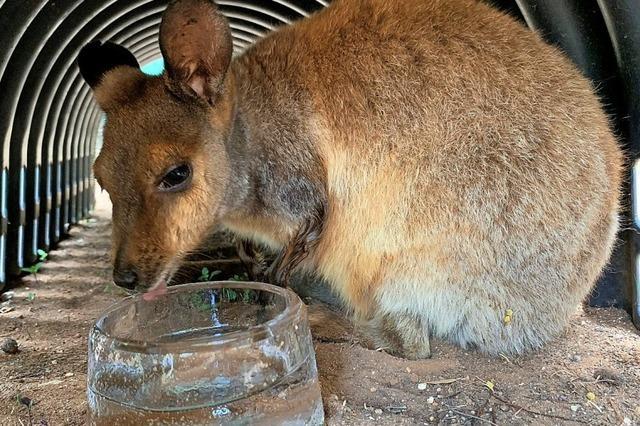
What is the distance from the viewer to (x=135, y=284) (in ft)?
9.27

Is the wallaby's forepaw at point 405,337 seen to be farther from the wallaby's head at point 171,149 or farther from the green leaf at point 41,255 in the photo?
the green leaf at point 41,255

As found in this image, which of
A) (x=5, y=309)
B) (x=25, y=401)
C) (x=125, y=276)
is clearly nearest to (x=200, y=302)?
(x=125, y=276)

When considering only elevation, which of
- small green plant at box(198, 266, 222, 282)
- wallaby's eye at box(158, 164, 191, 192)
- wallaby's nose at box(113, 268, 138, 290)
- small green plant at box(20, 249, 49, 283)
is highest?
wallaby's eye at box(158, 164, 191, 192)

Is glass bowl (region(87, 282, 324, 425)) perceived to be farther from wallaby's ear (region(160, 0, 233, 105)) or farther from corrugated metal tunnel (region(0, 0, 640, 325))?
corrugated metal tunnel (region(0, 0, 640, 325))

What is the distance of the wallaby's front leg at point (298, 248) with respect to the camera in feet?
10.5

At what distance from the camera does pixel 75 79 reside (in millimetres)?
6059

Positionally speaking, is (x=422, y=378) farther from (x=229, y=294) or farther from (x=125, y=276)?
(x=125, y=276)

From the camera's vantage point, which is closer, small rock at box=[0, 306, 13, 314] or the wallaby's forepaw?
the wallaby's forepaw

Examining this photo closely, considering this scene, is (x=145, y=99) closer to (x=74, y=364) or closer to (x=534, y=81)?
(x=74, y=364)

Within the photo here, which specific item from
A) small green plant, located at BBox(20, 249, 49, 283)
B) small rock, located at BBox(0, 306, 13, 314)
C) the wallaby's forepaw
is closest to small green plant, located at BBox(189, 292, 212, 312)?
the wallaby's forepaw

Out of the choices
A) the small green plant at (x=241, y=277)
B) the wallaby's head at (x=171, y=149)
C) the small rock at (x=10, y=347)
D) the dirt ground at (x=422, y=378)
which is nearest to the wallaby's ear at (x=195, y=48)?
the wallaby's head at (x=171, y=149)

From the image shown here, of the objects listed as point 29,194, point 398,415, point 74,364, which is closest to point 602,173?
point 398,415

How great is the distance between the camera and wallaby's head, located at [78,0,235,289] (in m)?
2.75

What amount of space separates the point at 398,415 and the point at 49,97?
3891mm
